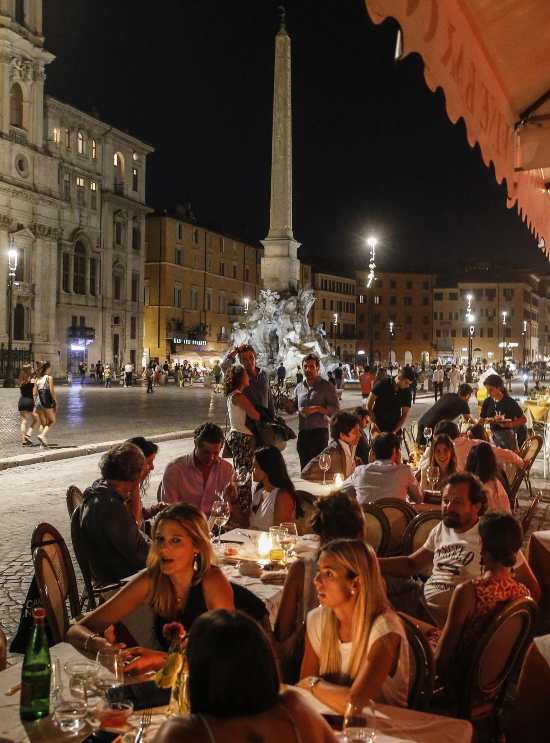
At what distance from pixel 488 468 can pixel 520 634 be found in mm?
3156

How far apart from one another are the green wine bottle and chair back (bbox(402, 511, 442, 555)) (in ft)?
9.78

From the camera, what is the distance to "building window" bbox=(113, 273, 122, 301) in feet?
208

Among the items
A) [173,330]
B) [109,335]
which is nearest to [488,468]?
[109,335]

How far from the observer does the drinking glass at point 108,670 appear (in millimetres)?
2750

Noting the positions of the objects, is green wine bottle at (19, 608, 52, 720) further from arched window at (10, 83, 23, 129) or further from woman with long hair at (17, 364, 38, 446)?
arched window at (10, 83, 23, 129)

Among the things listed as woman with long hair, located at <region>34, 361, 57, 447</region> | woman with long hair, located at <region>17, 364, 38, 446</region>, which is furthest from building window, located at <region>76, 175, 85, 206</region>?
woman with long hair, located at <region>34, 361, 57, 447</region>

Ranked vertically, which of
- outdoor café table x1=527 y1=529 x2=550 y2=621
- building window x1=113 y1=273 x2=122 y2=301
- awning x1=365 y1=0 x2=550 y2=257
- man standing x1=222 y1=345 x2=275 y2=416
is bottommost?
outdoor café table x1=527 y1=529 x2=550 y2=621

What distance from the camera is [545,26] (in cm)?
392

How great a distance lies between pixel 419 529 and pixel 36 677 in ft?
10.1

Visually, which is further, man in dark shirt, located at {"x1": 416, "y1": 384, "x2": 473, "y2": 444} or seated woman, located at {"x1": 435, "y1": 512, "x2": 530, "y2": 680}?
man in dark shirt, located at {"x1": 416, "y1": 384, "x2": 473, "y2": 444}

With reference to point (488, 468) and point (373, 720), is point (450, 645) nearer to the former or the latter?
point (373, 720)

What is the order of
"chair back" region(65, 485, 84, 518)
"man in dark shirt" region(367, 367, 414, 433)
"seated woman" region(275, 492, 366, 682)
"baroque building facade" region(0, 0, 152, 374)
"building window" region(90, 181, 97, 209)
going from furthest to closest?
"building window" region(90, 181, 97, 209)
"baroque building facade" region(0, 0, 152, 374)
"man in dark shirt" region(367, 367, 414, 433)
"chair back" region(65, 485, 84, 518)
"seated woman" region(275, 492, 366, 682)

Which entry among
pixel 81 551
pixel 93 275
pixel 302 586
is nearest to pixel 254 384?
pixel 81 551

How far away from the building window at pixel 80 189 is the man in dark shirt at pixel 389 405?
52.8m
